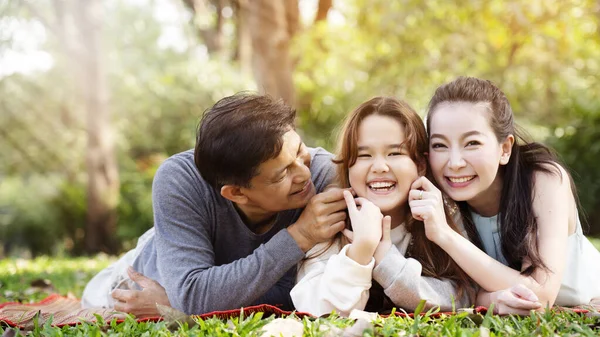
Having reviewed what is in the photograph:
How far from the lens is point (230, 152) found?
10.7 feet

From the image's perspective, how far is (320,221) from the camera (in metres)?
3.27

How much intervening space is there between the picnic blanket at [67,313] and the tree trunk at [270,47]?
5219mm

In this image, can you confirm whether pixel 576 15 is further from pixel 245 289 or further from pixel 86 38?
pixel 245 289

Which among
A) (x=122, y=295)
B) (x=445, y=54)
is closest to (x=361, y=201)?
(x=122, y=295)

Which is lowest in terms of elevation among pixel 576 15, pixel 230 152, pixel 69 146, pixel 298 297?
pixel 69 146

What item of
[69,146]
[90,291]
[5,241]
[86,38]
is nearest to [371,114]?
[90,291]

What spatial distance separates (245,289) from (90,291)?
179 centimetres

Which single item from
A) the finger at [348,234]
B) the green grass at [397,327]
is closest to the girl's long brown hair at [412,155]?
the finger at [348,234]

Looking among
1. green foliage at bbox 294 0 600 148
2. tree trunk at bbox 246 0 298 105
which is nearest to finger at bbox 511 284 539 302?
green foliage at bbox 294 0 600 148

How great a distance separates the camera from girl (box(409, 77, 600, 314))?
3.13 m

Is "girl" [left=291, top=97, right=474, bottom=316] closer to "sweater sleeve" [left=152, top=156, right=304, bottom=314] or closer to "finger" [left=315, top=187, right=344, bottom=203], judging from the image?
"finger" [left=315, top=187, right=344, bottom=203]

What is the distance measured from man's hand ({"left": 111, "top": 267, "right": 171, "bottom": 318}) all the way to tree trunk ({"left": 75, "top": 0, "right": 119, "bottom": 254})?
23.5 ft

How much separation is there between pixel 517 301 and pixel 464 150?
0.79 meters

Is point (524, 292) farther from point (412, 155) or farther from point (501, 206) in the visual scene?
point (412, 155)
